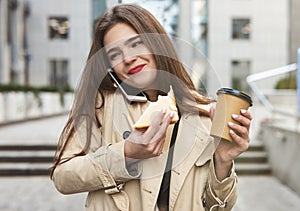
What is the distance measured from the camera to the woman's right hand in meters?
0.87

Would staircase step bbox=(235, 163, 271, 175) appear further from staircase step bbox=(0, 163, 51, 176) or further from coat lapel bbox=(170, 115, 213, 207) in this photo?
coat lapel bbox=(170, 115, 213, 207)

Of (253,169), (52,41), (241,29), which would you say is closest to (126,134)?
(253,169)

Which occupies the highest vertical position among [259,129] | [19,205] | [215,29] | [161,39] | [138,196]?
[215,29]

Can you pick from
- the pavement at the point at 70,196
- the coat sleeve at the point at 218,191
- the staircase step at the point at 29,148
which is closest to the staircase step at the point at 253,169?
the pavement at the point at 70,196

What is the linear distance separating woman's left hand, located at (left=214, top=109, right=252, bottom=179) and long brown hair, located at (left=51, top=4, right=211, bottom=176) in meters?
0.10

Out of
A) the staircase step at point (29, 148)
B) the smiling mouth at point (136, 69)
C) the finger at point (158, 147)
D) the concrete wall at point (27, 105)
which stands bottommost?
the staircase step at point (29, 148)

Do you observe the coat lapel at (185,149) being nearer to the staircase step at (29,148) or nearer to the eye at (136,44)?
the eye at (136,44)

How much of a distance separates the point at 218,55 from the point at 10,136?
8499 millimetres

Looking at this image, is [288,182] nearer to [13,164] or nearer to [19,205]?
[19,205]

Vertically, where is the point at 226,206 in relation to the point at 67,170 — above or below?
below

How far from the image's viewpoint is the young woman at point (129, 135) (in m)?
0.99

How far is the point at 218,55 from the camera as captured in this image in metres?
15.3

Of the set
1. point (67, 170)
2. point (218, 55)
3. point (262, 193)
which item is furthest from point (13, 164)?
point (218, 55)

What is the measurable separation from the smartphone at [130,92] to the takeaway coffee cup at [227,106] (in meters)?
0.17
